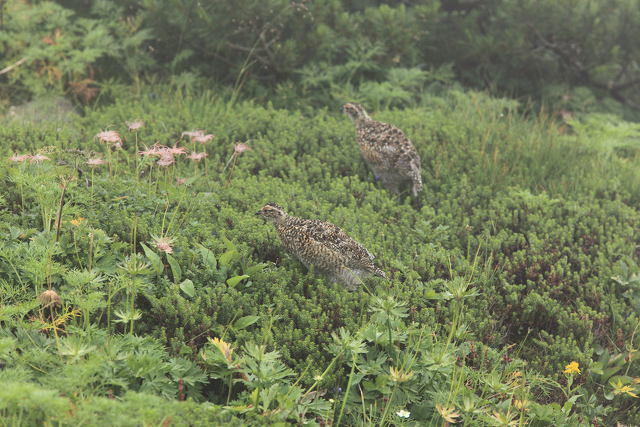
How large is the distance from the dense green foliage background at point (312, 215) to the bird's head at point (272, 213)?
19cm

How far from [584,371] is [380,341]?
1869 mm

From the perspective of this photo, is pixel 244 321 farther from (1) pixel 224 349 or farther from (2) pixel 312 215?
(2) pixel 312 215

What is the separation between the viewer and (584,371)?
5086mm

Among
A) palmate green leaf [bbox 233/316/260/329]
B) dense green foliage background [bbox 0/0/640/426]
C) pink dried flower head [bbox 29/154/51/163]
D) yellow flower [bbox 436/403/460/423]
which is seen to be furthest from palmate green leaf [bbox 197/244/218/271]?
yellow flower [bbox 436/403/460/423]

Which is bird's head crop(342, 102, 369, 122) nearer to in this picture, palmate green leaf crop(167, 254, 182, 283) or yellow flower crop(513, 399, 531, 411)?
palmate green leaf crop(167, 254, 182, 283)

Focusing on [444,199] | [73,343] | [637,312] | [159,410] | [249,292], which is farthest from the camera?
[444,199]

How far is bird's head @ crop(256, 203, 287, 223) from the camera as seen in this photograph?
5.38 m

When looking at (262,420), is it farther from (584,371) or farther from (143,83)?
(143,83)

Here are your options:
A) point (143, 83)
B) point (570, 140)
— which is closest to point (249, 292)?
point (143, 83)

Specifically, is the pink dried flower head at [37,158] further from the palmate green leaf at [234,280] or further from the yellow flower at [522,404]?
the yellow flower at [522,404]

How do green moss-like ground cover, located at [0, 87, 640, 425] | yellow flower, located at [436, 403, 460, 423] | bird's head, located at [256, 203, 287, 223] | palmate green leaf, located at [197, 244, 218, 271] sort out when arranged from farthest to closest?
bird's head, located at [256, 203, 287, 223], palmate green leaf, located at [197, 244, 218, 271], green moss-like ground cover, located at [0, 87, 640, 425], yellow flower, located at [436, 403, 460, 423]

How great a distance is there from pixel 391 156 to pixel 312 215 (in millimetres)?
1298

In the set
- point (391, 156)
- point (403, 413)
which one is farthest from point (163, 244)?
point (391, 156)

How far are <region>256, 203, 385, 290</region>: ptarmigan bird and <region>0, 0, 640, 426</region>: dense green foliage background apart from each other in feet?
0.47
